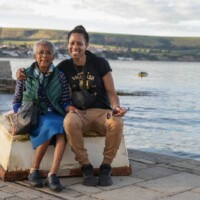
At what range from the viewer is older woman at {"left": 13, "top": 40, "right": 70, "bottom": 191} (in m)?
5.45

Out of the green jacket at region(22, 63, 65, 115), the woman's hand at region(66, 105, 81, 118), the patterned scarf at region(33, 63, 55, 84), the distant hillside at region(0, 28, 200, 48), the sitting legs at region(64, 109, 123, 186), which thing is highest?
the distant hillside at region(0, 28, 200, 48)

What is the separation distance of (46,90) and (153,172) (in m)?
1.85

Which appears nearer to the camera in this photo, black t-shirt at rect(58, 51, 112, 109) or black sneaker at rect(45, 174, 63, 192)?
black sneaker at rect(45, 174, 63, 192)

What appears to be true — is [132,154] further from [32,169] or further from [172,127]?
[172,127]

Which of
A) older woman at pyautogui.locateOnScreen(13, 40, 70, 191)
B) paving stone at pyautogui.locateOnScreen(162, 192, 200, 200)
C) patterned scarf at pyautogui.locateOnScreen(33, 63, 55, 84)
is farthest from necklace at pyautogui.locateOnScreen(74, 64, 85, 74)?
paving stone at pyautogui.locateOnScreen(162, 192, 200, 200)

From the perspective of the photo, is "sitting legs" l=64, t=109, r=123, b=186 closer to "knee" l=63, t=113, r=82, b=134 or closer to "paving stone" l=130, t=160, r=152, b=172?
"knee" l=63, t=113, r=82, b=134

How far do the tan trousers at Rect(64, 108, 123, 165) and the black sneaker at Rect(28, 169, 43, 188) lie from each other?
0.52 metres

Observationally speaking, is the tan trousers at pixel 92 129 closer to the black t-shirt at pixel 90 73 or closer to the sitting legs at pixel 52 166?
the sitting legs at pixel 52 166

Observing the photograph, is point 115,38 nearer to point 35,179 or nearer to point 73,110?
point 73,110

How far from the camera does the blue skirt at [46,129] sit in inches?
214

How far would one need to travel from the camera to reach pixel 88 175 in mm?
5492

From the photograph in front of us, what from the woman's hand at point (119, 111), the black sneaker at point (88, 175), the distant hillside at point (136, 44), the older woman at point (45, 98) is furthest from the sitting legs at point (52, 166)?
the distant hillside at point (136, 44)

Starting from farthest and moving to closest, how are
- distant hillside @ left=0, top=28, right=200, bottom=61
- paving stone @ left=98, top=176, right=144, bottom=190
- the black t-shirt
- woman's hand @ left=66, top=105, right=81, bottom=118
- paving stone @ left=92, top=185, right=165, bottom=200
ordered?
1. distant hillside @ left=0, top=28, right=200, bottom=61
2. the black t-shirt
3. woman's hand @ left=66, top=105, right=81, bottom=118
4. paving stone @ left=98, top=176, right=144, bottom=190
5. paving stone @ left=92, top=185, right=165, bottom=200

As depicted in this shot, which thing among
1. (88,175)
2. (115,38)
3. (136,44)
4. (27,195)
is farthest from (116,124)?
(115,38)
